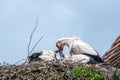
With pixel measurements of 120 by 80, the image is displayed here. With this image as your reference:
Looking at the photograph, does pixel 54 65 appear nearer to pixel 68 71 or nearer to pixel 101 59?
pixel 68 71

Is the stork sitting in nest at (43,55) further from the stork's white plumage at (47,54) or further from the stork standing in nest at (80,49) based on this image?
the stork standing in nest at (80,49)

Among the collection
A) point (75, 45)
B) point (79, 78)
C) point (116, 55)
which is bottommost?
point (79, 78)

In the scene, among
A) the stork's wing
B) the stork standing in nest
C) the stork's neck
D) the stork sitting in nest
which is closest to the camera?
the stork's wing

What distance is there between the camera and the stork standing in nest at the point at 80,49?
10013 millimetres

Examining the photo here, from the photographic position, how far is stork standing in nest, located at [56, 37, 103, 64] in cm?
1001

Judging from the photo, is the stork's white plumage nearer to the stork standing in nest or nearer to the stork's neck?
the stork standing in nest

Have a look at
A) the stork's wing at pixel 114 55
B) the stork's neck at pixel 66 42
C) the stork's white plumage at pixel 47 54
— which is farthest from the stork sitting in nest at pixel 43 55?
the stork's neck at pixel 66 42

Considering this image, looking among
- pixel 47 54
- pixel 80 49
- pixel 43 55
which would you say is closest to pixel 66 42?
pixel 80 49

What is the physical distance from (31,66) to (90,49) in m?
3.25

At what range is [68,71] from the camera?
7.79 m

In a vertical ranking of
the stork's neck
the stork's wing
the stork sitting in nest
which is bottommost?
the stork's wing

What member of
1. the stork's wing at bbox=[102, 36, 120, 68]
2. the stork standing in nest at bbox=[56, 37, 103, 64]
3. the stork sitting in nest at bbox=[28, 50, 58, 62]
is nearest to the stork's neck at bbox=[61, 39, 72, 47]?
the stork standing in nest at bbox=[56, 37, 103, 64]

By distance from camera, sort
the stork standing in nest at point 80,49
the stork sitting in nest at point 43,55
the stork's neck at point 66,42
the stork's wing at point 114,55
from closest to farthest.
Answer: the stork's wing at point 114,55
the stork standing in nest at point 80,49
the stork sitting in nest at point 43,55
the stork's neck at point 66,42

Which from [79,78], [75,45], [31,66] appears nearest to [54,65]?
[31,66]
